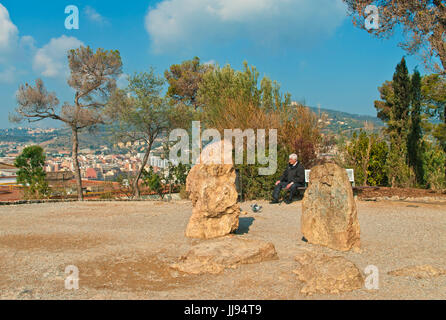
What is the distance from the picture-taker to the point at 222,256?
5184 millimetres

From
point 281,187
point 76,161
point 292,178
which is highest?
point 76,161

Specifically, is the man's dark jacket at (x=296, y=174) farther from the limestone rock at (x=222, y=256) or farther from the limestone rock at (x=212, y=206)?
the limestone rock at (x=222, y=256)

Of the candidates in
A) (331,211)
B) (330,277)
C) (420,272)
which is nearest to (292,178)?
(331,211)

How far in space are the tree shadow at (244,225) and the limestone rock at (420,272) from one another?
3.33 meters

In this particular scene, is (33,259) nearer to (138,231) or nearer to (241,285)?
(138,231)

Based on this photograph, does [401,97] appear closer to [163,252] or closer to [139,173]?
[139,173]

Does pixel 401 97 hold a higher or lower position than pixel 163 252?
higher

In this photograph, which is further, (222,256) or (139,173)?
(139,173)

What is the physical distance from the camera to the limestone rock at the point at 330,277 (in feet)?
13.4

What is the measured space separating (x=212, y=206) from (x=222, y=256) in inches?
74.5

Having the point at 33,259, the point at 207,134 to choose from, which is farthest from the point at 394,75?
the point at 33,259

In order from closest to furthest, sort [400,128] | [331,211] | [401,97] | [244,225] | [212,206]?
[331,211] → [212,206] → [244,225] → [401,97] → [400,128]

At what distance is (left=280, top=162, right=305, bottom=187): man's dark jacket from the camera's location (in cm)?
1102
